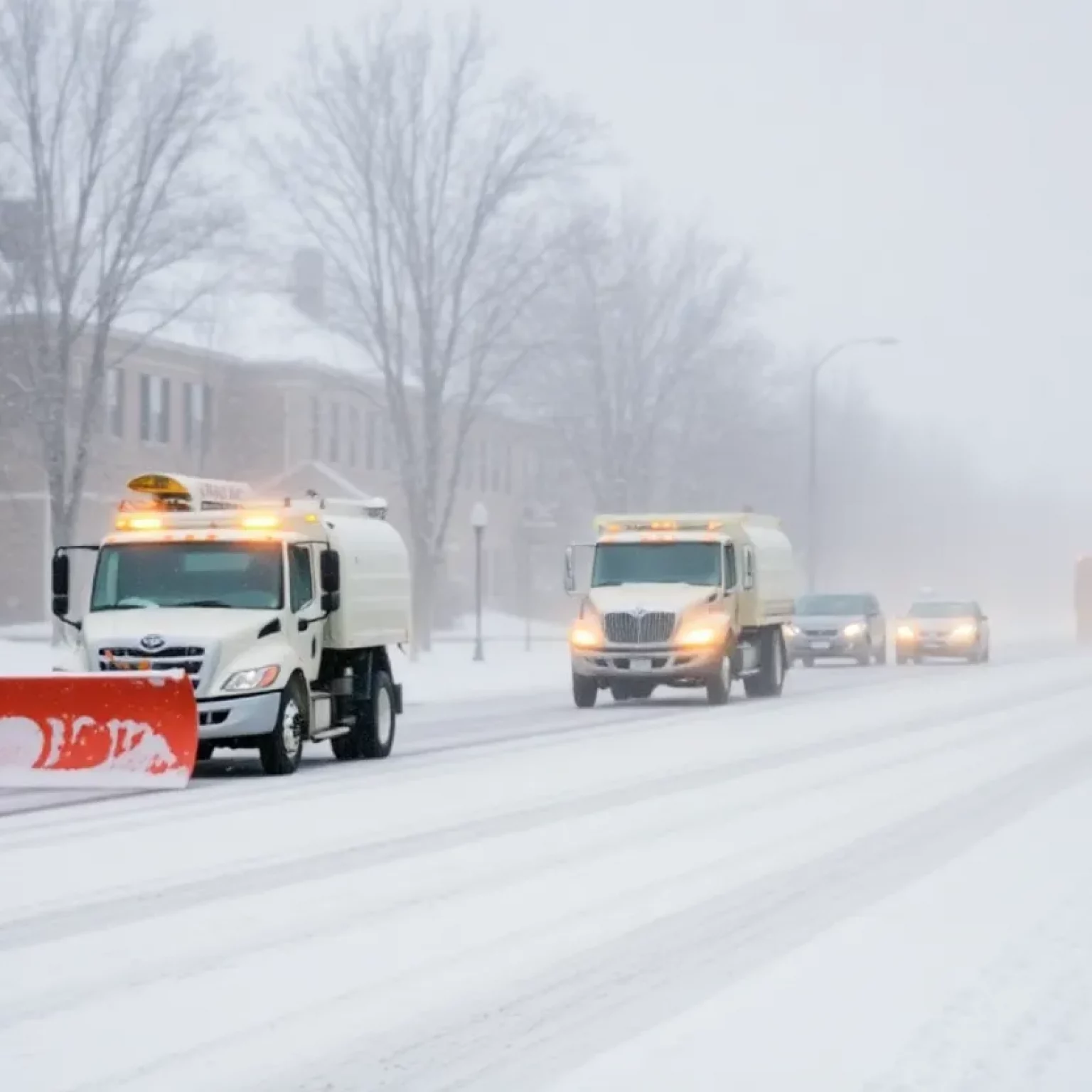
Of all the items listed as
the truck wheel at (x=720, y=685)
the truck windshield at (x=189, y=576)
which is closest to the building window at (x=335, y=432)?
the truck wheel at (x=720, y=685)

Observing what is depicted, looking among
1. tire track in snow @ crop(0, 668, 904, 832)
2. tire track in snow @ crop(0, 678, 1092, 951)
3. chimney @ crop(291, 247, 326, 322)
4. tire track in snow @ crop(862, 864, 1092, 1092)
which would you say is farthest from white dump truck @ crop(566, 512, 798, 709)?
tire track in snow @ crop(862, 864, 1092, 1092)

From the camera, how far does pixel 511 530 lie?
82.7 meters

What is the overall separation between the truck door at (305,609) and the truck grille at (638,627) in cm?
1104

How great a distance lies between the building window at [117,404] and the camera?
192 feet

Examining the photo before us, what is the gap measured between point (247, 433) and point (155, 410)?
563cm

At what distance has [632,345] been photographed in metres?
65.1

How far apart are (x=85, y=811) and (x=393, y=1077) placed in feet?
32.6

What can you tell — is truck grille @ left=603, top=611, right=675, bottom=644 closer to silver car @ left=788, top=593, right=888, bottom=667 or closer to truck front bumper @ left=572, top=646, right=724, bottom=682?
truck front bumper @ left=572, top=646, right=724, bottom=682

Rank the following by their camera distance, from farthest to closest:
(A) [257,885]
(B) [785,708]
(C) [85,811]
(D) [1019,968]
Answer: (B) [785,708], (C) [85,811], (A) [257,885], (D) [1019,968]

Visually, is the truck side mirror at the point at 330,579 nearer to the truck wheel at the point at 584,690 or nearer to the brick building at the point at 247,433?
the truck wheel at the point at 584,690

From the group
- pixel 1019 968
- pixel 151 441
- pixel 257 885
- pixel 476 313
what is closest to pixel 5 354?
pixel 476 313

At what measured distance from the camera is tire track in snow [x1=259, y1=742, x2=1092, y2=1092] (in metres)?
7.93

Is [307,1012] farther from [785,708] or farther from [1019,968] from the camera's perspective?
[785,708]

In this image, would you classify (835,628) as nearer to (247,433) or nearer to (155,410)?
(155,410)
